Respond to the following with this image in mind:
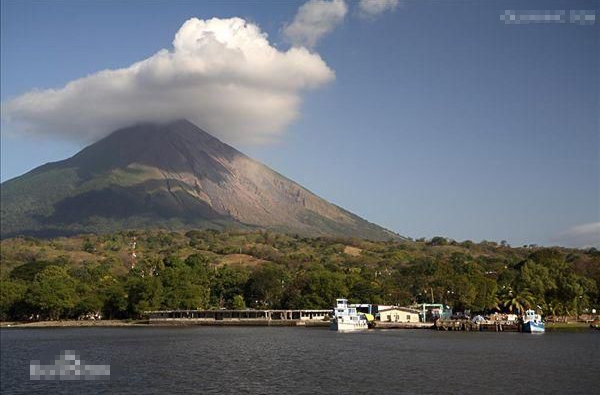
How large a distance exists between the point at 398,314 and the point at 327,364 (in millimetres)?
52551

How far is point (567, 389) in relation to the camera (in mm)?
36750

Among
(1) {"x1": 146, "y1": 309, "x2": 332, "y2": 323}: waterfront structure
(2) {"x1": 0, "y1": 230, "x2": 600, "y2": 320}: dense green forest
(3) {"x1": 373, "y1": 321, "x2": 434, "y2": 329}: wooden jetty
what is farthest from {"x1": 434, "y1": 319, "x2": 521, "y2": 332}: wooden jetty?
(1) {"x1": 146, "y1": 309, "x2": 332, "y2": 323}: waterfront structure

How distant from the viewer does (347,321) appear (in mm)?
90500

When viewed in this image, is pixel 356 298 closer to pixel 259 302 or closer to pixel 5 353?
pixel 259 302

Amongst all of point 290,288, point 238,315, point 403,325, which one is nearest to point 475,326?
point 403,325

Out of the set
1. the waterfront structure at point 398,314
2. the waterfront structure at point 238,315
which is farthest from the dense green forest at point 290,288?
the waterfront structure at point 398,314

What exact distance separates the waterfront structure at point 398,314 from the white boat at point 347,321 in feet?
17.8

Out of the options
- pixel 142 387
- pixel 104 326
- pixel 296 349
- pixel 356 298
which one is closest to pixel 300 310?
pixel 356 298

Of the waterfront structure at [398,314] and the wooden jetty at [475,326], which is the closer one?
the wooden jetty at [475,326]

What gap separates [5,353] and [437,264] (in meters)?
77.1

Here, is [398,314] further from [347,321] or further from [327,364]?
[327,364]

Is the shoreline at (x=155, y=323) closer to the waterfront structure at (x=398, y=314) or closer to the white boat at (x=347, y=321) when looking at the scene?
the waterfront structure at (x=398, y=314)

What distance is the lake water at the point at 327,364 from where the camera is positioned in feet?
124

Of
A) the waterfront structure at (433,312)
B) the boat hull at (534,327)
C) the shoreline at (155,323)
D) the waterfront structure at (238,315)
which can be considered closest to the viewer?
the boat hull at (534,327)
